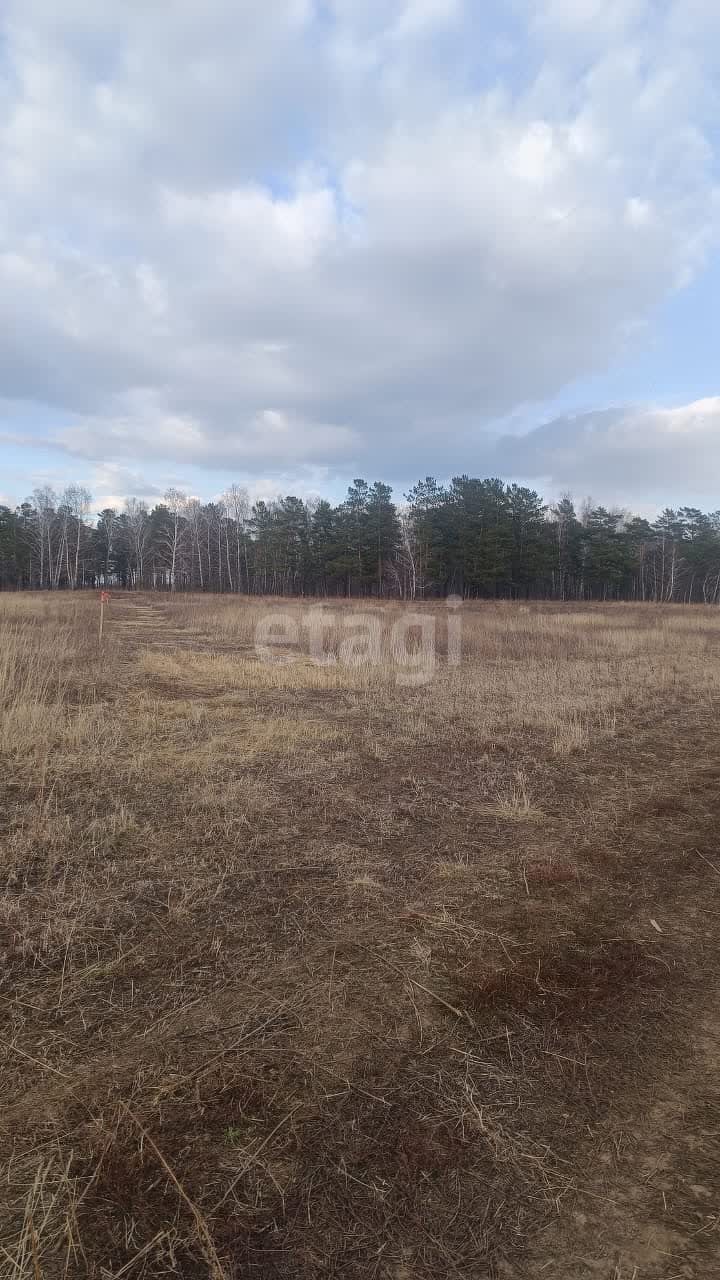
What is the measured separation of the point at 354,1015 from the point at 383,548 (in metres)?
50.6

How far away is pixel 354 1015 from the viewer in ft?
8.57

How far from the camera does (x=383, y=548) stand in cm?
5219

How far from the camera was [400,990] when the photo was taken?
279 centimetres

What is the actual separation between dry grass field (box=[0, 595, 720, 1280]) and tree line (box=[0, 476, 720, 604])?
40.7 metres

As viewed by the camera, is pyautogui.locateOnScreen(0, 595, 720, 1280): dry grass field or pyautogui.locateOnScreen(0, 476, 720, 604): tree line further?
pyautogui.locateOnScreen(0, 476, 720, 604): tree line

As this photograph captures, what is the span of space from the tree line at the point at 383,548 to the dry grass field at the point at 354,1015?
133 ft

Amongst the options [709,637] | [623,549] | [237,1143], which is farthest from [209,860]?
[623,549]

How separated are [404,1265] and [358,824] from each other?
3.24 m

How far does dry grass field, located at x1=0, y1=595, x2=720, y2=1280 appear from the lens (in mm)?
1729

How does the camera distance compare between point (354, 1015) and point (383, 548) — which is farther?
point (383, 548)

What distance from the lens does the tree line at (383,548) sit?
49.9m

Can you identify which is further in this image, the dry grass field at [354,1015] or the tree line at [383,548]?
the tree line at [383,548]

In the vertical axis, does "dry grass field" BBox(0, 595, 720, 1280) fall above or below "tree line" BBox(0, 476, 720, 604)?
below

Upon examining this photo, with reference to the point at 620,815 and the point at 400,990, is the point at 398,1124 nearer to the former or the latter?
the point at 400,990
